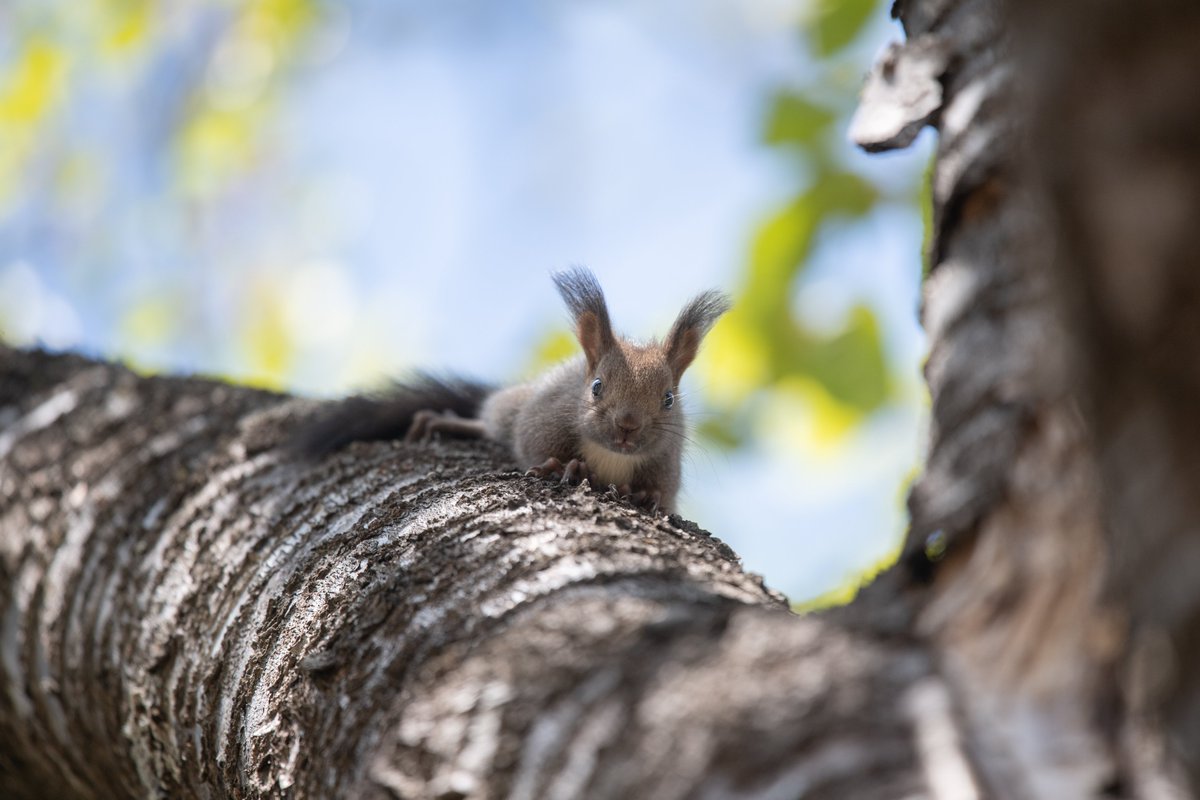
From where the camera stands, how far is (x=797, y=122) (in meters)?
3.60

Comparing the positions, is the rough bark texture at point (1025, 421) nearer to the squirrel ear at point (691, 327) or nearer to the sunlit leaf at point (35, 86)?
the squirrel ear at point (691, 327)

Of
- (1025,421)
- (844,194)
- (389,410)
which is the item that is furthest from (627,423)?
(1025,421)

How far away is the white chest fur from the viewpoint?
159 inches

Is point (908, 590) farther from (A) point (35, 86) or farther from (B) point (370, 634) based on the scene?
(A) point (35, 86)

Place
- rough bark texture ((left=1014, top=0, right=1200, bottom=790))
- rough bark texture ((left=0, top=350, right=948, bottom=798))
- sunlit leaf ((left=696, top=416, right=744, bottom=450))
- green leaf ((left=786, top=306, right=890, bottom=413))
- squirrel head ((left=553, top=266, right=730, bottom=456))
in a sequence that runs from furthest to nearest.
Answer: sunlit leaf ((left=696, top=416, right=744, bottom=450))
squirrel head ((left=553, top=266, right=730, bottom=456))
green leaf ((left=786, top=306, right=890, bottom=413))
rough bark texture ((left=0, top=350, right=948, bottom=798))
rough bark texture ((left=1014, top=0, right=1200, bottom=790))

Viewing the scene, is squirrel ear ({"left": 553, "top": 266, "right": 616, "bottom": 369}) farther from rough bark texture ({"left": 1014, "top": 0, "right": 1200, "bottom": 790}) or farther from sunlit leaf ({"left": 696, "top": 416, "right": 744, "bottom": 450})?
rough bark texture ({"left": 1014, "top": 0, "right": 1200, "bottom": 790})

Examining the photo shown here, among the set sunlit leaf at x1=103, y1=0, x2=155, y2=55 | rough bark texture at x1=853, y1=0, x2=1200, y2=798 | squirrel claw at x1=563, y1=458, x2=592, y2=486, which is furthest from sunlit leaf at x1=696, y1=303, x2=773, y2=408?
sunlit leaf at x1=103, y1=0, x2=155, y2=55

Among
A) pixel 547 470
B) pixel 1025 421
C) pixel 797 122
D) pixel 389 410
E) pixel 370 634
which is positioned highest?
pixel 797 122

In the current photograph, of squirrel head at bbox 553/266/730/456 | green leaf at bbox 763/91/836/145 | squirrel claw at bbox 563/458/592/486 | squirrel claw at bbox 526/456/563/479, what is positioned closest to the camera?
squirrel claw at bbox 526/456/563/479

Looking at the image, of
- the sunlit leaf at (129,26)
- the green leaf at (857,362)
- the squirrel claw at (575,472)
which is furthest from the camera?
the sunlit leaf at (129,26)

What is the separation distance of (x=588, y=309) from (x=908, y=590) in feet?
9.25

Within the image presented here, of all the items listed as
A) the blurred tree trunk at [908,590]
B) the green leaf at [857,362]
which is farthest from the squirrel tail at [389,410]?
the green leaf at [857,362]

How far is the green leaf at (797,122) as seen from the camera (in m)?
3.59

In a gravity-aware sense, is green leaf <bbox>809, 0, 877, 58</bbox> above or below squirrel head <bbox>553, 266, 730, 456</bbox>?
above
